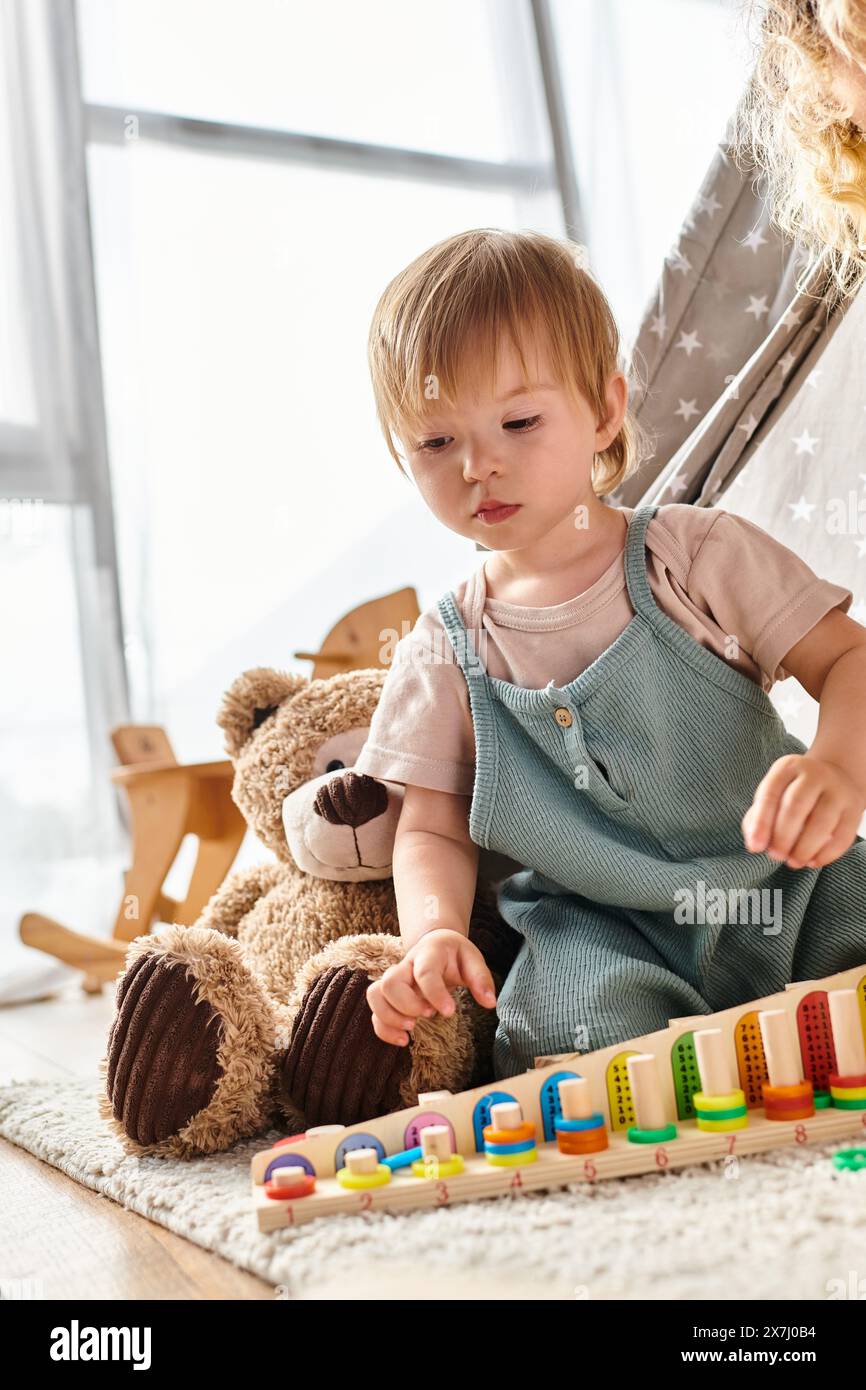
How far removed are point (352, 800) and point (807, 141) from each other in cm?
64

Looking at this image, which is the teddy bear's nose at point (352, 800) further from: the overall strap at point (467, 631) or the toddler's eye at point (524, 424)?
the toddler's eye at point (524, 424)

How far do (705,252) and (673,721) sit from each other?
526 mm

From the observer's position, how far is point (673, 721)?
2.65ft

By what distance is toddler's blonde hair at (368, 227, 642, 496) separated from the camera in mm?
783

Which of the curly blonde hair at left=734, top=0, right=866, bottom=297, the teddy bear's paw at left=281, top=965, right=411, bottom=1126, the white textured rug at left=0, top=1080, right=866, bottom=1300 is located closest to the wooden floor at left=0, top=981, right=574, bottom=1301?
the white textured rug at left=0, top=1080, right=866, bottom=1300

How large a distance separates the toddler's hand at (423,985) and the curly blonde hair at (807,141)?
63 cm

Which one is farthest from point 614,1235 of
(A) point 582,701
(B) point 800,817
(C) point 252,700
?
(C) point 252,700

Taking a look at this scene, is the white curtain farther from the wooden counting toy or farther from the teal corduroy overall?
the wooden counting toy

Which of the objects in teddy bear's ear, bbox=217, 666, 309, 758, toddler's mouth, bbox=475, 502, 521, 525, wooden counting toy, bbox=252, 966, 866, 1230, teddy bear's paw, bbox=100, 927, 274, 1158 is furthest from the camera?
teddy bear's ear, bbox=217, 666, 309, 758

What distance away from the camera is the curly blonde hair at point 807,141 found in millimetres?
893

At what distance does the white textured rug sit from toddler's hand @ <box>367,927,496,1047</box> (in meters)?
0.11

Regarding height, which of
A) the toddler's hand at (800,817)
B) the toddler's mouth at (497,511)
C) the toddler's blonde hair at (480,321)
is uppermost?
the toddler's blonde hair at (480,321)

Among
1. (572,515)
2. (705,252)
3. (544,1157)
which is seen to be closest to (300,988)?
(544,1157)

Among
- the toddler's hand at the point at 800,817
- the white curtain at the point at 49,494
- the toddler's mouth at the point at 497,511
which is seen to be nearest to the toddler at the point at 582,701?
the toddler's mouth at the point at 497,511
